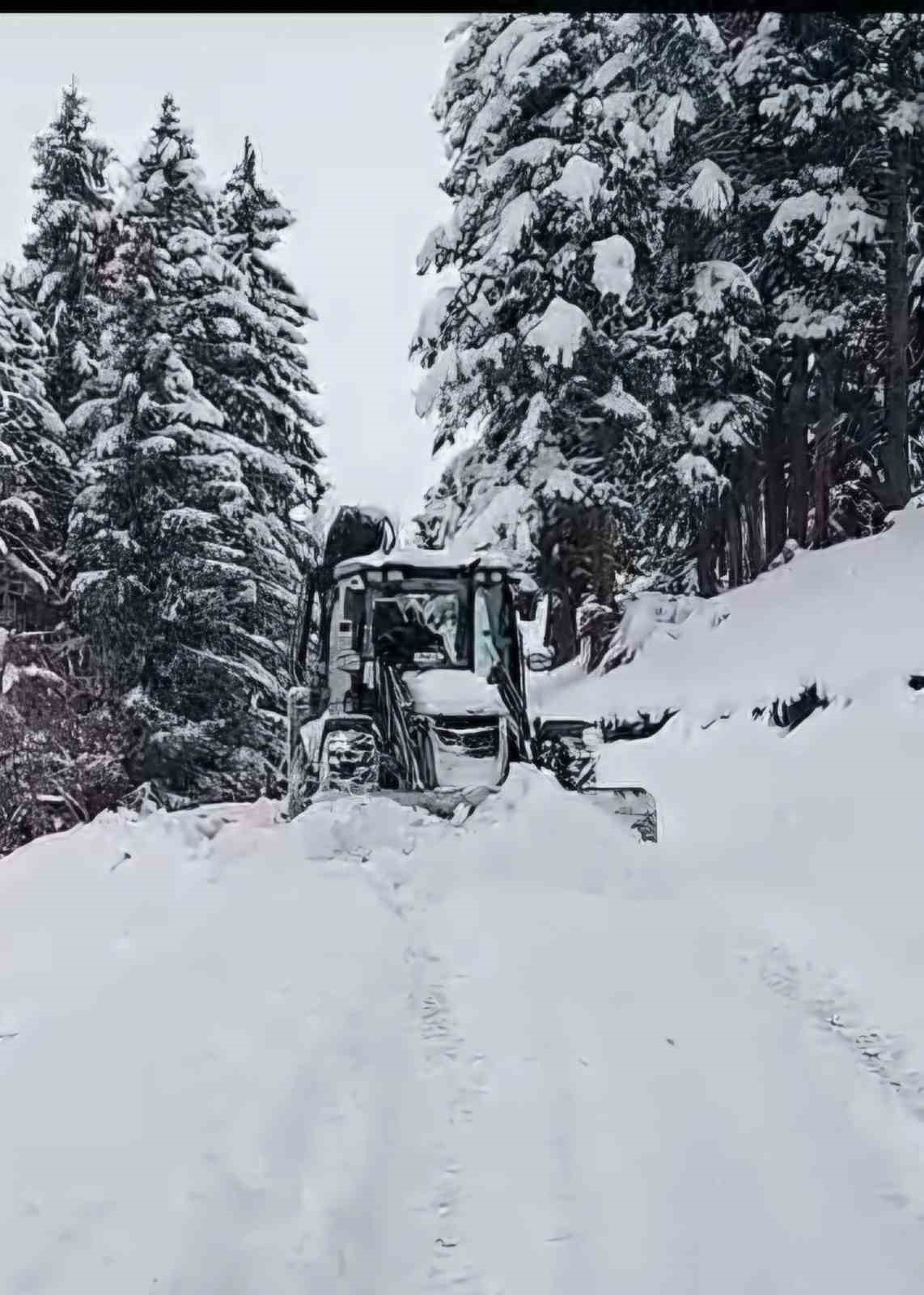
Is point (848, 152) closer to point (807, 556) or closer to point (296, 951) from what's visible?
point (807, 556)

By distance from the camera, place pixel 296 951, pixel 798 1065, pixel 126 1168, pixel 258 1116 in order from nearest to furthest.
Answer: pixel 126 1168
pixel 258 1116
pixel 798 1065
pixel 296 951

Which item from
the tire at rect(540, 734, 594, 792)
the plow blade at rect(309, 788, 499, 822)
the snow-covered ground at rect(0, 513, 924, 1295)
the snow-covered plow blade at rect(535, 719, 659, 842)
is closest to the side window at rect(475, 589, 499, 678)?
the snow-covered plow blade at rect(535, 719, 659, 842)

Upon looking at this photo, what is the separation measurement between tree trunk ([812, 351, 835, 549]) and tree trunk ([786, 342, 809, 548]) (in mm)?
150

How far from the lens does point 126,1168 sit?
9.54 ft

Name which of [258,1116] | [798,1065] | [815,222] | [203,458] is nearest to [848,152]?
[815,222]

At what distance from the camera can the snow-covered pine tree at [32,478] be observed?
1439cm

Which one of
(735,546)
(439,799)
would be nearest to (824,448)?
(735,546)

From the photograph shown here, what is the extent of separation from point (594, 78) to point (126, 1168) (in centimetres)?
1217

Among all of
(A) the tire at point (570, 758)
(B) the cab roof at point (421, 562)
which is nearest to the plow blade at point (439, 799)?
(A) the tire at point (570, 758)

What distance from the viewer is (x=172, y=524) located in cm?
1481

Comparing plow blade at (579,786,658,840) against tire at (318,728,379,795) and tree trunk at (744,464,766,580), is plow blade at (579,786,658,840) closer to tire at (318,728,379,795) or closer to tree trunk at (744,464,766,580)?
tire at (318,728,379,795)

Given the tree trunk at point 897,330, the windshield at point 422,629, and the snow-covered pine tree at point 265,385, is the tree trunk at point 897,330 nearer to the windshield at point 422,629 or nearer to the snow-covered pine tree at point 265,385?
the windshield at point 422,629

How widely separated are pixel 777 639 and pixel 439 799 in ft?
17.0

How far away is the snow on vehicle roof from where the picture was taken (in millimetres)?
8891
